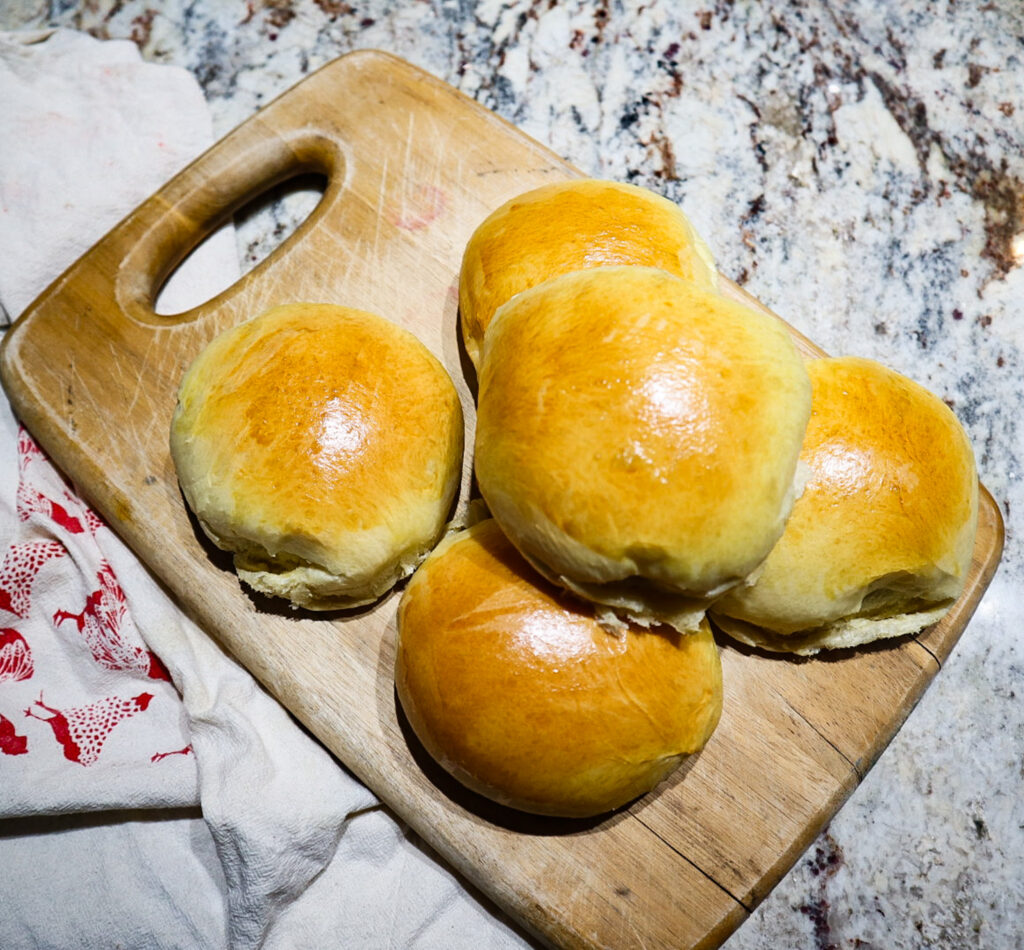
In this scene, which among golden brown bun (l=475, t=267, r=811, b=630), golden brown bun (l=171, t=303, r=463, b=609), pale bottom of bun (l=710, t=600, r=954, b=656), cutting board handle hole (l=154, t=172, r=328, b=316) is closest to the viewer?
golden brown bun (l=475, t=267, r=811, b=630)

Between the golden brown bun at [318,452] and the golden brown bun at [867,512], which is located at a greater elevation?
the golden brown bun at [318,452]

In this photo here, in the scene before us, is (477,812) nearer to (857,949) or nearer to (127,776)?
(127,776)

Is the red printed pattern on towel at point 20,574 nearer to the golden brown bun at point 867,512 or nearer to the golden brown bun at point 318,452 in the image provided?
the golden brown bun at point 318,452

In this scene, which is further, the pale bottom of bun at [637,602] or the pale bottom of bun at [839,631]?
the pale bottom of bun at [839,631]

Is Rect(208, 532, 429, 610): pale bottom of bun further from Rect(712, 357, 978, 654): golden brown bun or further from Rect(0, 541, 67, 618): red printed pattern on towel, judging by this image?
Rect(712, 357, 978, 654): golden brown bun

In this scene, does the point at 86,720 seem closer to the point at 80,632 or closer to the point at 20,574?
the point at 80,632

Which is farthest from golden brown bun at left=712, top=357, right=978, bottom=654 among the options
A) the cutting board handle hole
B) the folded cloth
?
the cutting board handle hole

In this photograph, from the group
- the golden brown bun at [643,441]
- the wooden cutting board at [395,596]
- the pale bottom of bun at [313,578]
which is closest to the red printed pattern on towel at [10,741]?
the wooden cutting board at [395,596]
